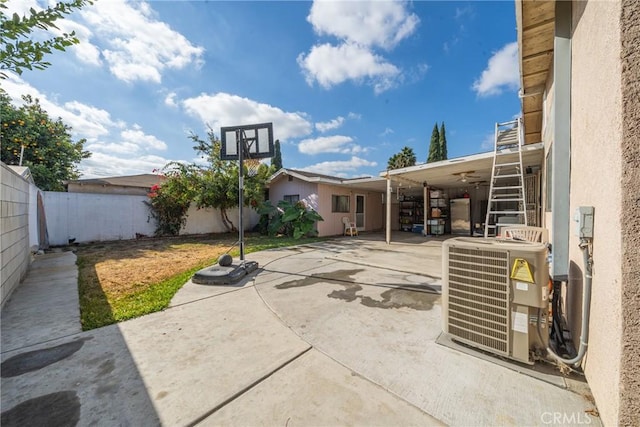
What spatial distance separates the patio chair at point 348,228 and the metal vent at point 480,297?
9.23m

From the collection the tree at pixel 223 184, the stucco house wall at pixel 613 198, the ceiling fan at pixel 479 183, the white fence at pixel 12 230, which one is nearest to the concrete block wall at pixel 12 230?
the white fence at pixel 12 230

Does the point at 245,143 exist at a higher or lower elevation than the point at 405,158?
lower

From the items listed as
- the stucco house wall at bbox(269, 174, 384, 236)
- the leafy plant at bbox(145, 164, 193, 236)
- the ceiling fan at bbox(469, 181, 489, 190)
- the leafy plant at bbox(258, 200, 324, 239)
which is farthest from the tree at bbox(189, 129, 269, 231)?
the ceiling fan at bbox(469, 181, 489, 190)

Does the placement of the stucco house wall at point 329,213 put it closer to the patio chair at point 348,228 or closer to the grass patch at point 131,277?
the patio chair at point 348,228

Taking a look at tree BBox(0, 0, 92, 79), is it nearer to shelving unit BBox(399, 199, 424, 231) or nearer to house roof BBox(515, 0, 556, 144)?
house roof BBox(515, 0, 556, 144)

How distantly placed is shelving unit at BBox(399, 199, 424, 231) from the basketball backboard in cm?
1118

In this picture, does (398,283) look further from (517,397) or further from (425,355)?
(517,397)

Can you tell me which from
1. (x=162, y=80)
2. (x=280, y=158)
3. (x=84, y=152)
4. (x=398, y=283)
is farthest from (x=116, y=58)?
(x=280, y=158)

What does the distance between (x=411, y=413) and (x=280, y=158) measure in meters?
28.6

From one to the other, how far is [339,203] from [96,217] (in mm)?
9974


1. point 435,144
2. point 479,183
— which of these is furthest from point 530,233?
point 435,144

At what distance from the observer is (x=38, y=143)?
398 inches

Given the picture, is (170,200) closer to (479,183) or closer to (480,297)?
(480,297)

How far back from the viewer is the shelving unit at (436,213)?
462 inches
